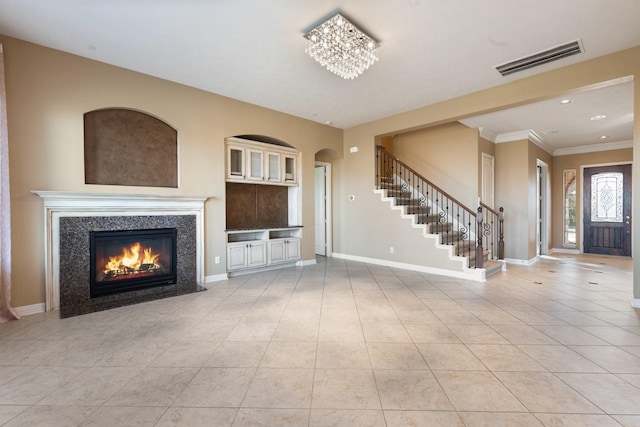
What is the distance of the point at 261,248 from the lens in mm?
5492

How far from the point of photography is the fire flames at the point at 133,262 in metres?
3.97

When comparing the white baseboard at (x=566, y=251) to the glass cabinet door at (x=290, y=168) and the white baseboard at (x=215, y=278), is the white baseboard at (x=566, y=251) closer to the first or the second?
the glass cabinet door at (x=290, y=168)

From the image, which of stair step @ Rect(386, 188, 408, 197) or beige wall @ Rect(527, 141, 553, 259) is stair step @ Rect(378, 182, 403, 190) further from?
beige wall @ Rect(527, 141, 553, 259)

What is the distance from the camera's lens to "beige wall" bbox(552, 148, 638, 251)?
7.71 metres

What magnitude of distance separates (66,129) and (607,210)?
40.0 ft

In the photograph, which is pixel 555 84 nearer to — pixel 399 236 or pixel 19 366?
pixel 399 236

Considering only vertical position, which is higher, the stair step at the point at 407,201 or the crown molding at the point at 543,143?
the crown molding at the point at 543,143

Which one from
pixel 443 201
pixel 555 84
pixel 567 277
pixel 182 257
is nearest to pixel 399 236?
pixel 443 201

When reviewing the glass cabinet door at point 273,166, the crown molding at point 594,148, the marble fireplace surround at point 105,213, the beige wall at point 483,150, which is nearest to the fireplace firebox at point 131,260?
the marble fireplace surround at point 105,213

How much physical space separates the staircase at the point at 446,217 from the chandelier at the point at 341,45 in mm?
3202

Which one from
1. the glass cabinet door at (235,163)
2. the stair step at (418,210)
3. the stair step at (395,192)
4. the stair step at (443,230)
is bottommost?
the stair step at (443,230)

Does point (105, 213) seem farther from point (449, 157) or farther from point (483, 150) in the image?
point (483, 150)

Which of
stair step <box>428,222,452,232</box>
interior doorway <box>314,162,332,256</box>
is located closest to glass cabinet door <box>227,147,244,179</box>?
interior doorway <box>314,162,332,256</box>

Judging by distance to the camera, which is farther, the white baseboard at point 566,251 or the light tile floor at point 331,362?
the white baseboard at point 566,251
